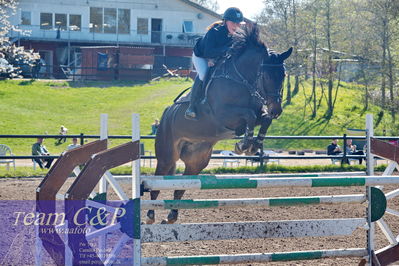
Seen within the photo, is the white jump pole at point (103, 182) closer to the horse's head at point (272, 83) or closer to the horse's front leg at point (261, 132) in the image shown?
the horse's front leg at point (261, 132)

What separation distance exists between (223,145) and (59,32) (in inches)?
725

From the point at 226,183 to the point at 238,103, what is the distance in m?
2.16

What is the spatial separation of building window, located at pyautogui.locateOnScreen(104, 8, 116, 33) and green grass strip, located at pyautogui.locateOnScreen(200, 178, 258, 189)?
33735mm

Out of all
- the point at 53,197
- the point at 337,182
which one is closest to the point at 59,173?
the point at 53,197

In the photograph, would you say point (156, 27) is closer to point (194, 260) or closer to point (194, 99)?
point (194, 99)

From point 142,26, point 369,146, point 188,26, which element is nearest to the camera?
point 369,146

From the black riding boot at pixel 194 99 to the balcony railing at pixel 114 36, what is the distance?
2892 centimetres

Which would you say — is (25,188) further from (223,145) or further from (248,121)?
(223,145)

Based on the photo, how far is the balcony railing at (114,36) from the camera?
3516 cm

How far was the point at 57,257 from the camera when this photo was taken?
4023 mm

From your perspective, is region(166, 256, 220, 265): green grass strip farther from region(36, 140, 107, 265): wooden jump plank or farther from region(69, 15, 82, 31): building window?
region(69, 15, 82, 31): building window

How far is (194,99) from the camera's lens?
21.6ft

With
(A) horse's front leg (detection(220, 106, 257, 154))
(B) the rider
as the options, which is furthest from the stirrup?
(A) horse's front leg (detection(220, 106, 257, 154))

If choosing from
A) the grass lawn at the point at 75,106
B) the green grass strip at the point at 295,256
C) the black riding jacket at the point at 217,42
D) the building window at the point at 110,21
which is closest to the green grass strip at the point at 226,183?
the green grass strip at the point at 295,256
